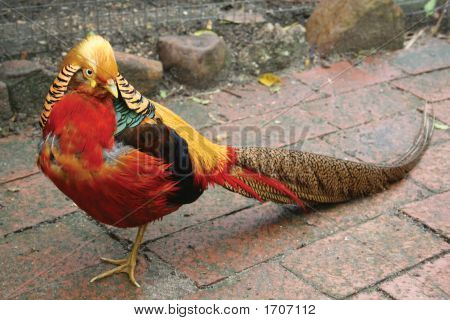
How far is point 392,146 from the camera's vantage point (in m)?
3.75

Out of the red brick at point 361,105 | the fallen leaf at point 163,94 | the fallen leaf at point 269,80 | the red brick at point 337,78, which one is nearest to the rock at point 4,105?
the fallen leaf at point 163,94

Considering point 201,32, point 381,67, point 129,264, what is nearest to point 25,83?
point 201,32

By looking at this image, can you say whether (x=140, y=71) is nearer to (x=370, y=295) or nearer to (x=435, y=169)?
(x=435, y=169)

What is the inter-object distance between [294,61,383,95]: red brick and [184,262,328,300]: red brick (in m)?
1.86

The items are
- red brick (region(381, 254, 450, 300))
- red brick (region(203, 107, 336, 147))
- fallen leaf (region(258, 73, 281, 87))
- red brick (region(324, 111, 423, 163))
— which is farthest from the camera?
fallen leaf (region(258, 73, 281, 87))

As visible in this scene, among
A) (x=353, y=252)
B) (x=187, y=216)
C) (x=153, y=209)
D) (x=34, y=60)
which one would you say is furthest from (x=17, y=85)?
(x=353, y=252)

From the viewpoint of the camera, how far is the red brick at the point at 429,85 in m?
4.29

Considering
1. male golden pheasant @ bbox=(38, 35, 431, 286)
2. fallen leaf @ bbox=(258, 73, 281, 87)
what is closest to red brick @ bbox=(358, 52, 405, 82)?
fallen leaf @ bbox=(258, 73, 281, 87)

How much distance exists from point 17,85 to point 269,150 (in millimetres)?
1608

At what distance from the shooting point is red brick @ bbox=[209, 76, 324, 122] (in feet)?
13.4

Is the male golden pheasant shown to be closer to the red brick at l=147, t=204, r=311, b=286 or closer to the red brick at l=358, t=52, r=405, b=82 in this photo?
the red brick at l=147, t=204, r=311, b=286

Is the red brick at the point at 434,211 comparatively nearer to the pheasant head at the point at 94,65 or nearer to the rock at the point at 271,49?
the pheasant head at the point at 94,65

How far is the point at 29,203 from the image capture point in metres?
3.18

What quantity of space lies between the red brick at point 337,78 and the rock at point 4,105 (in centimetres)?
186
